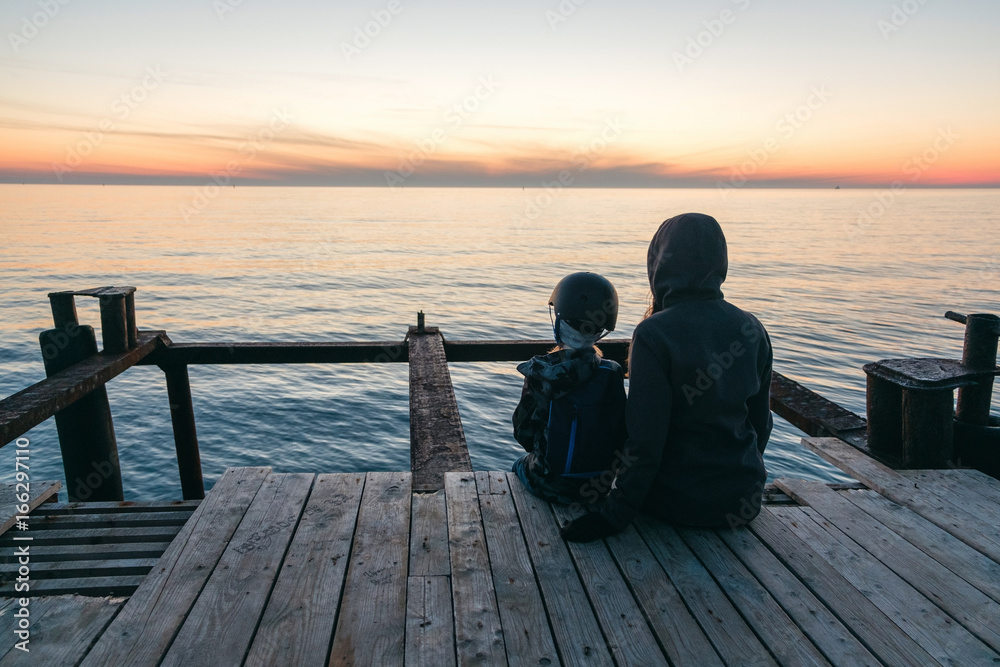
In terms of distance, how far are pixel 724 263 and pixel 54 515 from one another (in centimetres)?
524

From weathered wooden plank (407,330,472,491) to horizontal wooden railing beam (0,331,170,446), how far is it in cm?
335

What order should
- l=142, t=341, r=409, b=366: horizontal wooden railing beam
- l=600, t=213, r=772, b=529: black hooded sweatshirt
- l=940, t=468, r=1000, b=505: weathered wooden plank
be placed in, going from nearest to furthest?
l=600, t=213, r=772, b=529: black hooded sweatshirt
l=940, t=468, r=1000, b=505: weathered wooden plank
l=142, t=341, r=409, b=366: horizontal wooden railing beam

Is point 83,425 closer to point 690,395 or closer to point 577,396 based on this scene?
point 577,396

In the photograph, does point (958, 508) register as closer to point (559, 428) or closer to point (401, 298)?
point (559, 428)

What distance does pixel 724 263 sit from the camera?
3502 millimetres

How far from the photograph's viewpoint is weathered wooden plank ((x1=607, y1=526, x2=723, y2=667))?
2578 millimetres

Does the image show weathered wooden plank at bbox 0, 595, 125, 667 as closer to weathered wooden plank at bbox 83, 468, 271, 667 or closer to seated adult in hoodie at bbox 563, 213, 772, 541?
weathered wooden plank at bbox 83, 468, 271, 667

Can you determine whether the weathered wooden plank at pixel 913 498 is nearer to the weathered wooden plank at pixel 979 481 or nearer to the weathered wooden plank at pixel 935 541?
the weathered wooden plank at pixel 935 541

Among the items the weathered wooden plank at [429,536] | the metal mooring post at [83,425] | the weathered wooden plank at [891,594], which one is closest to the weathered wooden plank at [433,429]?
the weathered wooden plank at [429,536]

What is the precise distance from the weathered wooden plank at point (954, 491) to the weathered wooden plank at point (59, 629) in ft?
17.4

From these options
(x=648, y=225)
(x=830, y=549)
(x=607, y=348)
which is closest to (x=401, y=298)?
(x=607, y=348)

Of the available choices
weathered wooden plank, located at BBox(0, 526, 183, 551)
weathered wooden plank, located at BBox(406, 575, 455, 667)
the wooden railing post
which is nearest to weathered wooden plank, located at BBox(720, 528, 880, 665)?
weathered wooden plank, located at BBox(406, 575, 455, 667)

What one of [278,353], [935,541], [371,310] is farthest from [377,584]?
[371,310]

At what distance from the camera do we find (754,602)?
9.66 feet
